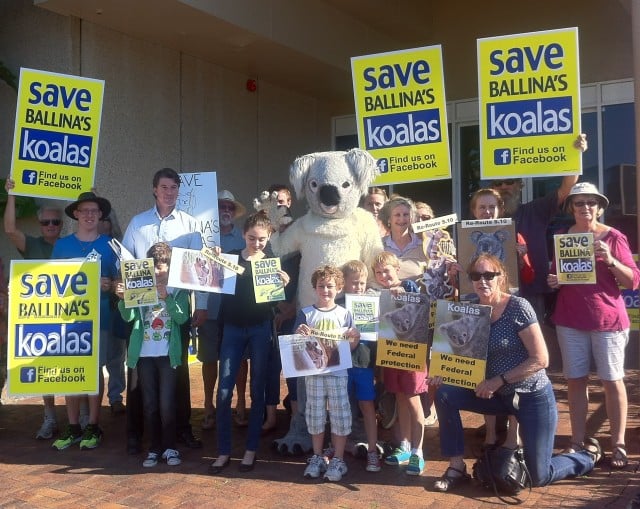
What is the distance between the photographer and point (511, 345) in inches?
157

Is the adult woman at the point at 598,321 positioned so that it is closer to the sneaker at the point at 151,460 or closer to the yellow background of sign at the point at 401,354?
the yellow background of sign at the point at 401,354

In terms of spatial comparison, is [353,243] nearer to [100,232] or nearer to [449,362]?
[449,362]

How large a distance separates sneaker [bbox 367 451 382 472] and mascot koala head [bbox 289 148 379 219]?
1.72 m

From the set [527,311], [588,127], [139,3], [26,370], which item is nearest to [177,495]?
[26,370]

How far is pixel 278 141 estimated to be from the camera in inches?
395

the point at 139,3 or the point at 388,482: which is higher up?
the point at 139,3

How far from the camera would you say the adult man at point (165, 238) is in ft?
16.3

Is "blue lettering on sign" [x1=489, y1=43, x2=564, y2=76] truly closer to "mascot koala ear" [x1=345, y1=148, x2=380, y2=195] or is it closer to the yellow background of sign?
"mascot koala ear" [x1=345, y1=148, x2=380, y2=195]

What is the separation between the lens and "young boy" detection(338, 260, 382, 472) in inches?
175

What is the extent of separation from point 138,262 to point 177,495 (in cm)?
154

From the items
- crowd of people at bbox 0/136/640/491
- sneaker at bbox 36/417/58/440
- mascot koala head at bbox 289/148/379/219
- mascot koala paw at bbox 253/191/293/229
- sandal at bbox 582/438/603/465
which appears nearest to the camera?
crowd of people at bbox 0/136/640/491

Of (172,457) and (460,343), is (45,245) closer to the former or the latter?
(172,457)

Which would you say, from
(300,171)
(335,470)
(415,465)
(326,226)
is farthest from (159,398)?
(300,171)

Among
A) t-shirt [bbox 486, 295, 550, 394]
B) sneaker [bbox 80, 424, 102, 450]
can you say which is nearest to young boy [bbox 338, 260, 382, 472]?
t-shirt [bbox 486, 295, 550, 394]
